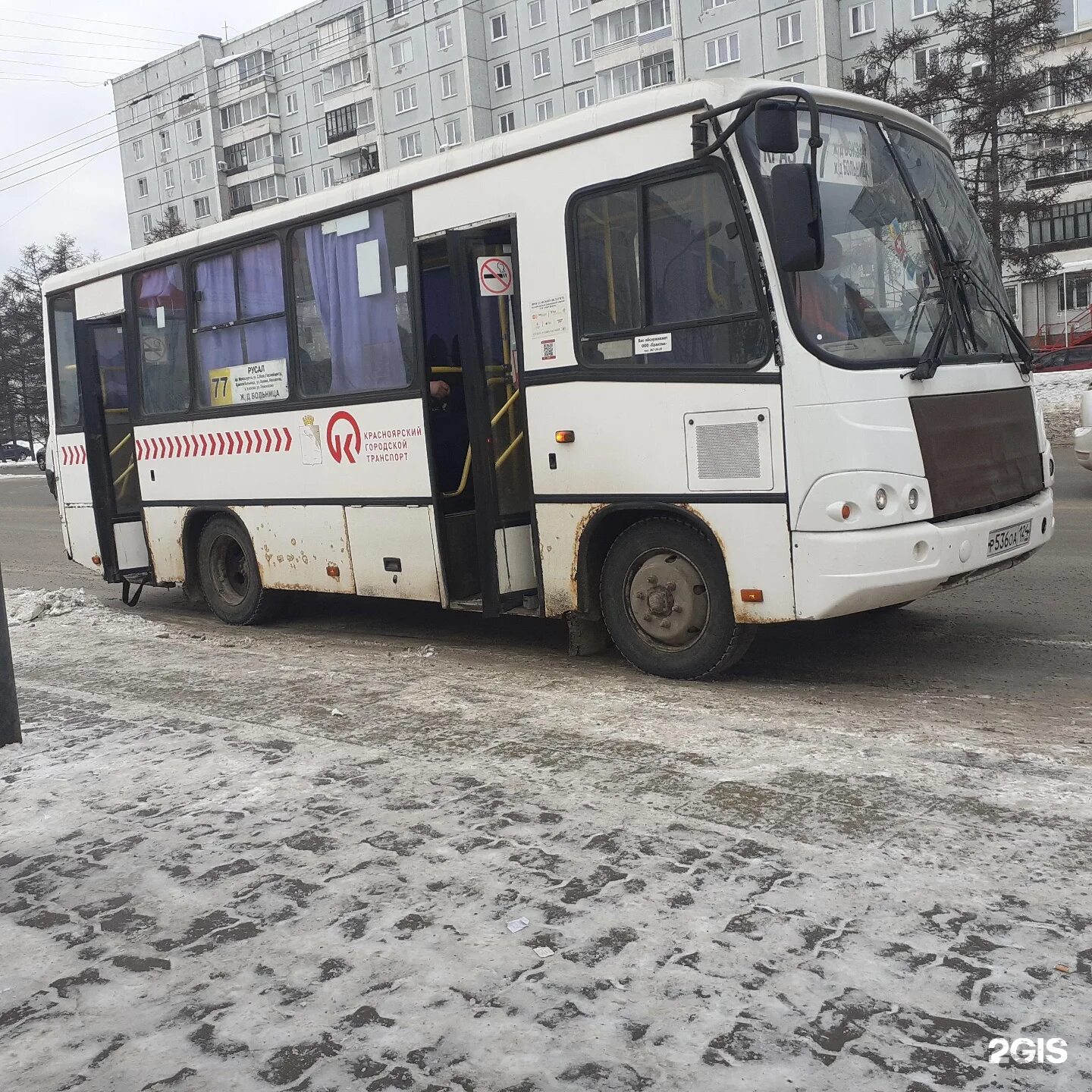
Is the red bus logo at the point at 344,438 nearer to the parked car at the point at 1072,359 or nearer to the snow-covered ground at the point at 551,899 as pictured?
the snow-covered ground at the point at 551,899

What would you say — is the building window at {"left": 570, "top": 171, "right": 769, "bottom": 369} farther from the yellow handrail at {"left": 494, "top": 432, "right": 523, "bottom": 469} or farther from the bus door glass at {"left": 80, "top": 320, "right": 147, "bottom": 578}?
the bus door glass at {"left": 80, "top": 320, "right": 147, "bottom": 578}

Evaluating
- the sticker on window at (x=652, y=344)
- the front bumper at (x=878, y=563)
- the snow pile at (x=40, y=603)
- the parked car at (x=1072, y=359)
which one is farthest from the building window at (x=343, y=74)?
the front bumper at (x=878, y=563)

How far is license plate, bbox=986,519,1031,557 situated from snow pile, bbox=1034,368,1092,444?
1541 cm

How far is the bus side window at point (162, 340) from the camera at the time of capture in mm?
9742

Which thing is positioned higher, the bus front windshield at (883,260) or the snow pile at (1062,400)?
the bus front windshield at (883,260)

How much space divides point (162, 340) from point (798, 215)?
6084 millimetres

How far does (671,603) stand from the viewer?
21.5ft

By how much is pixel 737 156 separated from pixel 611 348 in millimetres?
1188

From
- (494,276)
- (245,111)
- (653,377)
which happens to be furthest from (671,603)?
(245,111)

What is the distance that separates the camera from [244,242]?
9016mm

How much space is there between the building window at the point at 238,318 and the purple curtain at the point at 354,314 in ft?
1.60

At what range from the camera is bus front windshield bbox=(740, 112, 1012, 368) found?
5883 millimetres

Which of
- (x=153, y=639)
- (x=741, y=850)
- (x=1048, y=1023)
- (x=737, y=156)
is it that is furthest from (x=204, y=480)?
(x=1048, y=1023)

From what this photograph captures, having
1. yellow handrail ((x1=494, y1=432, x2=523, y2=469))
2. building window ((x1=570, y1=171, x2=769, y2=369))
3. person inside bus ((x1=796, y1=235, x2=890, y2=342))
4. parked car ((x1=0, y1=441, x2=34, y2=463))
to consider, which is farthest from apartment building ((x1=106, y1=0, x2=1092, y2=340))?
person inside bus ((x1=796, y1=235, x2=890, y2=342))
